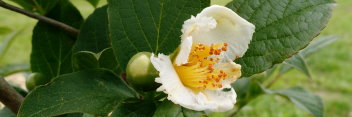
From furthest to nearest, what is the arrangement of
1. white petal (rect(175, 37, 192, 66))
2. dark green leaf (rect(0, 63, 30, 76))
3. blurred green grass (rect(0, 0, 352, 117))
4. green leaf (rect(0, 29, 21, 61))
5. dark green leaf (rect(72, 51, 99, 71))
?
blurred green grass (rect(0, 0, 352, 117)) < green leaf (rect(0, 29, 21, 61)) < dark green leaf (rect(0, 63, 30, 76)) < dark green leaf (rect(72, 51, 99, 71)) < white petal (rect(175, 37, 192, 66))

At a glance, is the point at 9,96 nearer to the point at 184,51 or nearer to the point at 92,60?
the point at 92,60

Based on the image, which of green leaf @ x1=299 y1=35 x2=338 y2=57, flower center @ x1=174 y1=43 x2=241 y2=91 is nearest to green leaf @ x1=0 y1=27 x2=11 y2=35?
flower center @ x1=174 y1=43 x2=241 y2=91

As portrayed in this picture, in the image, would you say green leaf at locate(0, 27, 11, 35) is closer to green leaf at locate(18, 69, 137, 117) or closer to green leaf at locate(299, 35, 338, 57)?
green leaf at locate(18, 69, 137, 117)

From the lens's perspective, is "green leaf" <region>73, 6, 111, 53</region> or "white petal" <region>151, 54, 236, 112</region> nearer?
"white petal" <region>151, 54, 236, 112</region>

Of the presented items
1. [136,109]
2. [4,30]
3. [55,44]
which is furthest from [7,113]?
[136,109]

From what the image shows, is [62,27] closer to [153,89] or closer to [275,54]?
[153,89]

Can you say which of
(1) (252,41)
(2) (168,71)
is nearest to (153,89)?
(2) (168,71)
